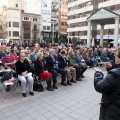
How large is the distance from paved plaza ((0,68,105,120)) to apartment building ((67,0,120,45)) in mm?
35884

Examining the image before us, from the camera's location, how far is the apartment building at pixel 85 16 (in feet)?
135

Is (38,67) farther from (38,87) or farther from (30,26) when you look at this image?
(30,26)

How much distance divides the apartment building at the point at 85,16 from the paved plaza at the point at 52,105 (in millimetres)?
35884

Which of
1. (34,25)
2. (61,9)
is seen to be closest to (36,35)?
(34,25)

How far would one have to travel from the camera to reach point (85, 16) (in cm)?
4956

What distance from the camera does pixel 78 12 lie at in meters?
52.3

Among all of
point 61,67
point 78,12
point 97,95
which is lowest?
point 97,95

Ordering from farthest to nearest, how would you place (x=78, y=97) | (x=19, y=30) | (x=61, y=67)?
1. (x=19, y=30)
2. (x=61, y=67)
3. (x=78, y=97)

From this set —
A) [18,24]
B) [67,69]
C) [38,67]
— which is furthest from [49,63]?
[18,24]

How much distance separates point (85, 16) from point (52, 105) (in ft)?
155

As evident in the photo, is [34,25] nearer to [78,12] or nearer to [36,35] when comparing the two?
[36,35]

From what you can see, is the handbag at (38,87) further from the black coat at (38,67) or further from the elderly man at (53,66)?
the elderly man at (53,66)

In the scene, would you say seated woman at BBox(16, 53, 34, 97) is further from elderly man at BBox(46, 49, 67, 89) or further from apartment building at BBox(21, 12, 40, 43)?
apartment building at BBox(21, 12, 40, 43)

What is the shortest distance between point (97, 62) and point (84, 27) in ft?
129
